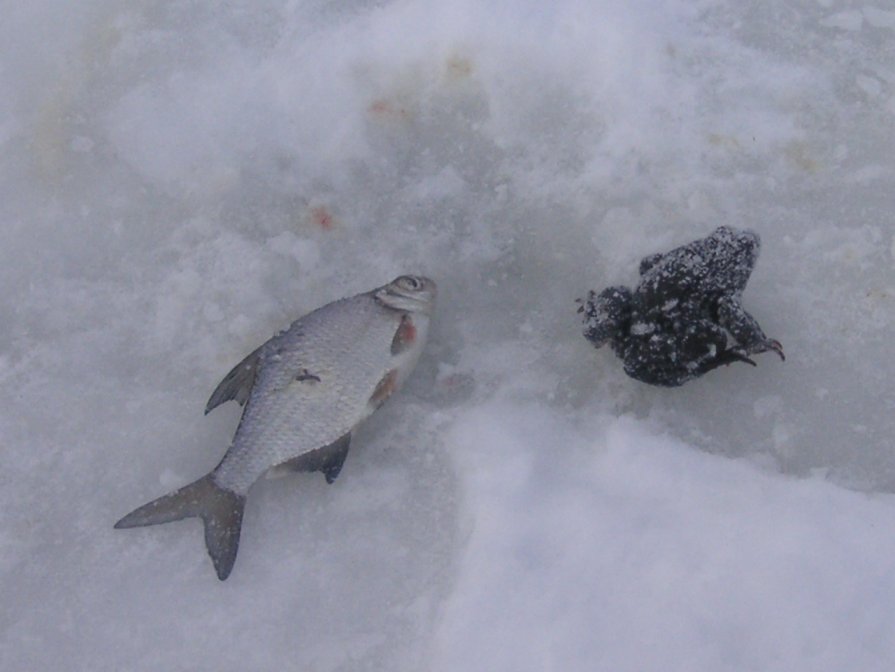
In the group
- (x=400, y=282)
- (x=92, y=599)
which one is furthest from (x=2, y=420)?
(x=400, y=282)

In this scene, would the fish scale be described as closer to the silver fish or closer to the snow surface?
the silver fish

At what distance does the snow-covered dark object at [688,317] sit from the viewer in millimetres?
2631

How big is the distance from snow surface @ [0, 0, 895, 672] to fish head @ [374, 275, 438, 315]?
0.15 m

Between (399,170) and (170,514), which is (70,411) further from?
(399,170)

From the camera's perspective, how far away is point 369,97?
130 inches

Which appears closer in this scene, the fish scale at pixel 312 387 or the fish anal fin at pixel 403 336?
the fish scale at pixel 312 387

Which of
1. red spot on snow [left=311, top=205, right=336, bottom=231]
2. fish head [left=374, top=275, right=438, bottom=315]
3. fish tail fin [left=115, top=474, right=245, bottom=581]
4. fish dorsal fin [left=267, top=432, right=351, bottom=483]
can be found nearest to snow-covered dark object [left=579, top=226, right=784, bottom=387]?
fish head [left=374, top=275, right=438, bottom=315]

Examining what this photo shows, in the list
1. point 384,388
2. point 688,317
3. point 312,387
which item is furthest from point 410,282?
point 688,317

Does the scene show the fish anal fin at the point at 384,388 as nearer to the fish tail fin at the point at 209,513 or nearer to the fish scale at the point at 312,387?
the fish scale at the point at 312,387

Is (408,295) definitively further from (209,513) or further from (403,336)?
(209,513)

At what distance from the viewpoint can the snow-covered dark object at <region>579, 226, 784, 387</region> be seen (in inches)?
104

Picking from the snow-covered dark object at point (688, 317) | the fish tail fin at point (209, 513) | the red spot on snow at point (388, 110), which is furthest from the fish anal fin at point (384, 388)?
the red spot on snow at point (388, 110)

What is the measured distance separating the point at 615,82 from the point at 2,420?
2531 mm

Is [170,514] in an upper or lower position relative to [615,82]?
lower
